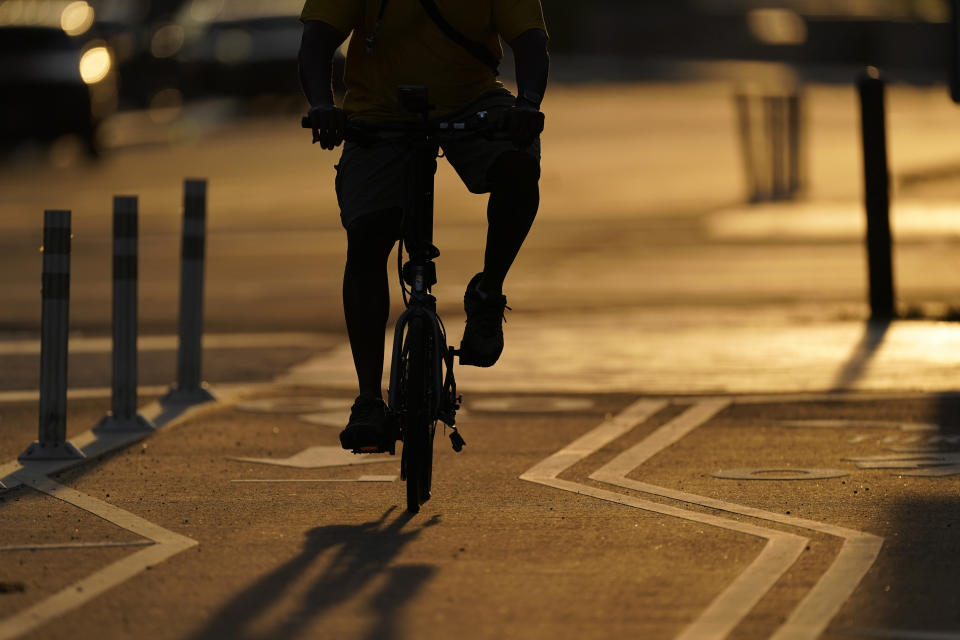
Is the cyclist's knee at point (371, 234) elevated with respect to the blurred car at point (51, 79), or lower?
lower

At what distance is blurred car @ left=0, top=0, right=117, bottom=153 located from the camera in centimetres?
3322

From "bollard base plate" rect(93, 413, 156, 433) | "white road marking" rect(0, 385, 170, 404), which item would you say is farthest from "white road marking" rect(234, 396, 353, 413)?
"bollard base plate" rect(93, 413, 156, 433)

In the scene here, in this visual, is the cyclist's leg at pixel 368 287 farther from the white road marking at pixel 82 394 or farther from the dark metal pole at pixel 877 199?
the dark metal pole at pixel 877 199

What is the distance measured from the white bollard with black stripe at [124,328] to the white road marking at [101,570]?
1.42m

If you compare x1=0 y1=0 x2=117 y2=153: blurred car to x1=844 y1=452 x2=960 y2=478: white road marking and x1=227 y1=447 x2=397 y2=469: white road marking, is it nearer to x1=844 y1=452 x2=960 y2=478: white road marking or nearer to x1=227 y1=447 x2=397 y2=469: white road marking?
x1=227 y1=447 x2=397 y2=469: white road marking

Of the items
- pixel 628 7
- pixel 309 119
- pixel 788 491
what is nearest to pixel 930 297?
pixel 788 491

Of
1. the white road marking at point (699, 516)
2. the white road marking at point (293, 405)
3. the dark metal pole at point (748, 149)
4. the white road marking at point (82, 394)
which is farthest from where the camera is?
the dark metal pole at point (748, 149)

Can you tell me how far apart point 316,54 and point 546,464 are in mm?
2024

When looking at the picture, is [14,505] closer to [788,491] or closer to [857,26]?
[788,491]

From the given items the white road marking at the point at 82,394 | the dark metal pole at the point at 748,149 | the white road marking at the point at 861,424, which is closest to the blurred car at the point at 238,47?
the dark metal pole at the point at 748,149

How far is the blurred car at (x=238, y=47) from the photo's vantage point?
40.5 m

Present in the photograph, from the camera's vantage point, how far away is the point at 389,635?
5.85 meters

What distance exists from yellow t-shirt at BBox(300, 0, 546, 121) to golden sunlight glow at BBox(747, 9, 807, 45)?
62100 mm

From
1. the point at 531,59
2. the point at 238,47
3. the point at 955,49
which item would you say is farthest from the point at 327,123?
the point at 238,47
